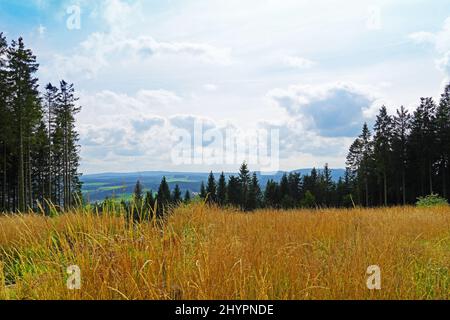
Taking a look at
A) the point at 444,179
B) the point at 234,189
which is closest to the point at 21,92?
the point at 234,189

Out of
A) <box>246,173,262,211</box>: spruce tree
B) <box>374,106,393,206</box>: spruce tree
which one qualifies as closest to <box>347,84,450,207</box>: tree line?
<box>374,106,393,206</box>: spruce tree

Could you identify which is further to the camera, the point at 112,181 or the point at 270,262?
the point at 112,181

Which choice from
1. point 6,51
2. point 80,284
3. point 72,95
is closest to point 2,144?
point 6,51

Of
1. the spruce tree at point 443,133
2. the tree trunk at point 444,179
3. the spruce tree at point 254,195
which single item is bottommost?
the spruce tree at point 254,195

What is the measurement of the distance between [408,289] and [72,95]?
1616 inches

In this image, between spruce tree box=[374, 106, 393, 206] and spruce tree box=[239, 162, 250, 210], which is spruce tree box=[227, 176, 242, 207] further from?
spruce tree box=[374, 106, 393, 206]

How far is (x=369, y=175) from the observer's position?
174 feet

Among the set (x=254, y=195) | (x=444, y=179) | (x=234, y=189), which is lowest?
(x=254, y=195)

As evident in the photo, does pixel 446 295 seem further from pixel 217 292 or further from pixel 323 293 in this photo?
pixel 217 292

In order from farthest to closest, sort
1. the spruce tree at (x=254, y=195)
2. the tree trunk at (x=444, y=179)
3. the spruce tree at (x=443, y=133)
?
→ 1. the spruce tree at (x=254, y=195)
2. the spruce tree at (x=443, y=133)
3. the tree trunk at (x=444, y=179)

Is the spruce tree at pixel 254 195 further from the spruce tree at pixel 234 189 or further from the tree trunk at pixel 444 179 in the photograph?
the tree trunk at pixel 444 179

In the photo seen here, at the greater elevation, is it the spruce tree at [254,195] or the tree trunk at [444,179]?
the tree trunk at [444,179]

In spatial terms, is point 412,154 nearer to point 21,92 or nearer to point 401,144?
point 401,144

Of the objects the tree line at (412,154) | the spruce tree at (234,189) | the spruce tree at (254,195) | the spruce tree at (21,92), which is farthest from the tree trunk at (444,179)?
the spruce tree at (21,92)
